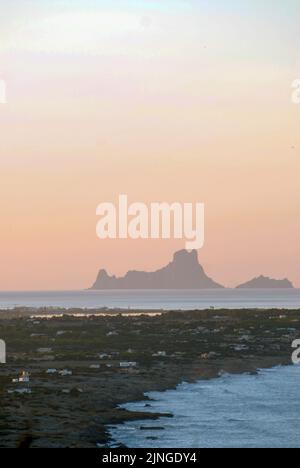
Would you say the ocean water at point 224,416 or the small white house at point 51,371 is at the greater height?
the small white house at point 51,371

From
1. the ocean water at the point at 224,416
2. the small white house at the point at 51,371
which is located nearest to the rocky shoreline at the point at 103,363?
the small white house at the point at 51,371

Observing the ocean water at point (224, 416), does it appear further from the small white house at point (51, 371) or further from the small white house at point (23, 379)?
the small white house at point (51, 371)

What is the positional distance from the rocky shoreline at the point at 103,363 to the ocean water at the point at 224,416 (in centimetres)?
137

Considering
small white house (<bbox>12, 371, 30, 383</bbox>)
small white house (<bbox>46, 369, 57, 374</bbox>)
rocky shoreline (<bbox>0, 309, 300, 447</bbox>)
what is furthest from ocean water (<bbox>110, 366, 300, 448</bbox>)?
small white house (<bbox>46, 369, 57, 374</bbox>)

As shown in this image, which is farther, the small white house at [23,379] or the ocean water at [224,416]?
the small white house at [23,379]

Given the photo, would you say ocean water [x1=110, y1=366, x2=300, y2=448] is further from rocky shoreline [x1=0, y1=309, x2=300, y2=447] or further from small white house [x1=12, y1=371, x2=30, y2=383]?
small white house [x1=12, y1=371, x2=30, y2=383]

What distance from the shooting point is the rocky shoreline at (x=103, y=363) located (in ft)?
115

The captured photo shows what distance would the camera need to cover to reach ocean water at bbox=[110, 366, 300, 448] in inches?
1276

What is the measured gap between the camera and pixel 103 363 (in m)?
57.2

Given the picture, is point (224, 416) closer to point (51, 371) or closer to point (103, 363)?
point (51, 371)

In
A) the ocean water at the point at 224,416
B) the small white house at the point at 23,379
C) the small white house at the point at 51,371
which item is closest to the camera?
the ocean water at the point at 224,416

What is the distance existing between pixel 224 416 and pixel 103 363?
20013 mm
